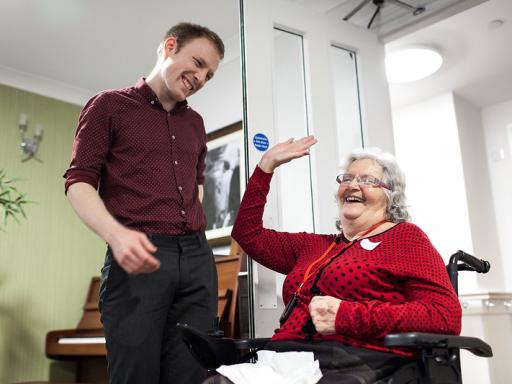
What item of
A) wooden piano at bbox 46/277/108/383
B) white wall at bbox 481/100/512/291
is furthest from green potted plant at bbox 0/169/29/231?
white wall at bbox 481/100/512/291

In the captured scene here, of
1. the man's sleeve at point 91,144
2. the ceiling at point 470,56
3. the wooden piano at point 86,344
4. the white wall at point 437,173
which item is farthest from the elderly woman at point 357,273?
the white wall at point 437,173

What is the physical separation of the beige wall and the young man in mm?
2871

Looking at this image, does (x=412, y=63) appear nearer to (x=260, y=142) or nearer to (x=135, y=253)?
(x=260, y=142)

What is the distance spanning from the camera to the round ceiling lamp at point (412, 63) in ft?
11.1

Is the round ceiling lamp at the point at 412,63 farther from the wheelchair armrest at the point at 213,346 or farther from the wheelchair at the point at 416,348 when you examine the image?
the wheelchair armrest at the point at 213,346

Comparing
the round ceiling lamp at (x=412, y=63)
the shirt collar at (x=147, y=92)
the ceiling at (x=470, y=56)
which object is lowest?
the shirt collar at (x=147, y=92)

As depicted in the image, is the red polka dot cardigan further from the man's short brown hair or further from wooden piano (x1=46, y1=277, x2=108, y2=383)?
wooden piano (x1=46, y1=277, x2=108, y2=383)

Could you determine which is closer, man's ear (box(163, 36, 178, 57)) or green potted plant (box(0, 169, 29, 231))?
man's ear (box(163, 36, 178, 57))

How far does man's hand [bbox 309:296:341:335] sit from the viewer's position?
1293mm

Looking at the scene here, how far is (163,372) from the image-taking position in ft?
4.56

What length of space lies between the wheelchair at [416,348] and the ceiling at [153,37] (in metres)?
1.90

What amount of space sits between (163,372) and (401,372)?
616mm

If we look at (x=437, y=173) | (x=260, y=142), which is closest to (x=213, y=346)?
(x=260, y=142)

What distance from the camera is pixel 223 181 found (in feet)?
11.9
